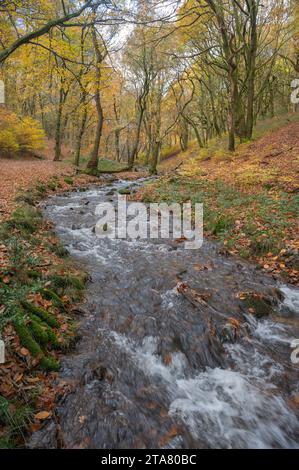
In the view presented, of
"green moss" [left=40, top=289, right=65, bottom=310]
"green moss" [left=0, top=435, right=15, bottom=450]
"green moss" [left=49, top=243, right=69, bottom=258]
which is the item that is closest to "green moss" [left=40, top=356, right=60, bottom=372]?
"green moss" [left=0, top=435, right=15, bottom=450]

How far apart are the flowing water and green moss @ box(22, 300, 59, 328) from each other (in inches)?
Result: 18.9

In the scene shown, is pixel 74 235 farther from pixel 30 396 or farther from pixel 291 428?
pixel 291 428

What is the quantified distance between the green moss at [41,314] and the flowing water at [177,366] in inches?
18.9

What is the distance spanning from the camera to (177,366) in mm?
4004

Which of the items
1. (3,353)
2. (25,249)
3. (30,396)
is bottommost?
(30,396)

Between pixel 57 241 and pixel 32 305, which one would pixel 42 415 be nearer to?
pixel 32 305

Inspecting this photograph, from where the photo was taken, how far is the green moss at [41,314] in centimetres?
411

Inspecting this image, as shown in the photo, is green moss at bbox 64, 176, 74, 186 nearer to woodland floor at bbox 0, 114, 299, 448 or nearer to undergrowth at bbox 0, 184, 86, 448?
woodland floor at bbox 0, 114, 299, 448

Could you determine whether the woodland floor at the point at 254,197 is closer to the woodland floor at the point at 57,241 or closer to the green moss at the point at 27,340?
the woodland floor at the point at 57,241

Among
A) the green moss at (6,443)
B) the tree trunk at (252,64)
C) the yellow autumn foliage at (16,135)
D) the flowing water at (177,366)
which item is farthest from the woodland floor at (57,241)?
the yellow autumn foliage at (16,135)
